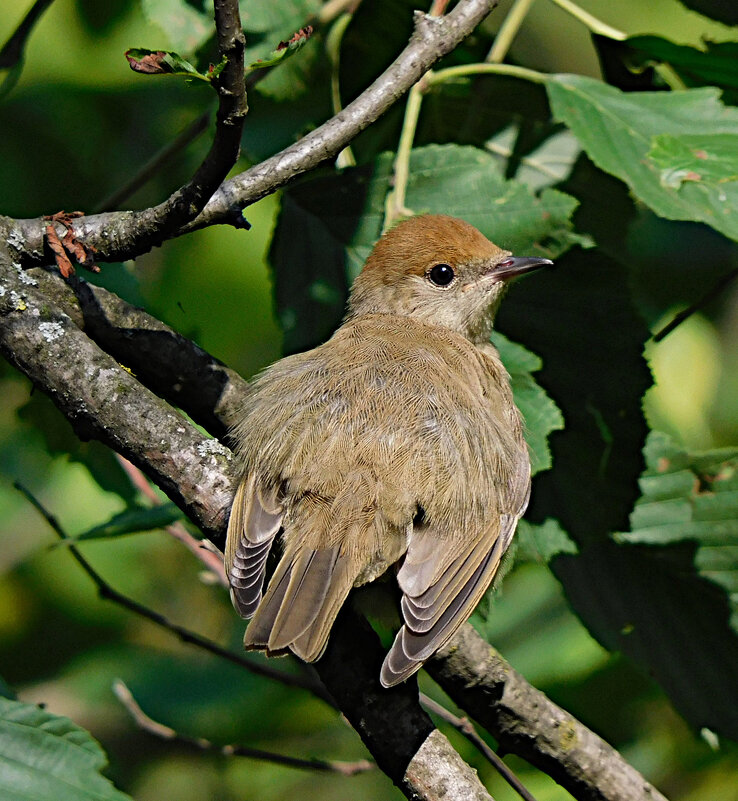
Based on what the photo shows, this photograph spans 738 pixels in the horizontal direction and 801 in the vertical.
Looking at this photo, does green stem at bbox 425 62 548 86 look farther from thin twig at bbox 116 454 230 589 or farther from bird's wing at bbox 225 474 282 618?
thin twig at bbox 116 454 230 589

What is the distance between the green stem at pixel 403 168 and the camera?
3.58 m

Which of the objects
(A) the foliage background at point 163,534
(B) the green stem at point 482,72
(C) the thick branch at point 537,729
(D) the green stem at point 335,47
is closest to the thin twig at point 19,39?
(A) the foliage background at point 163,534

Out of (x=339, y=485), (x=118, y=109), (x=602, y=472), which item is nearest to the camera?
(x=339, y=485)

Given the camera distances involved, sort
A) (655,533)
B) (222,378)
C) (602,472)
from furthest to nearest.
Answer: (655,533)
(602,472)
(222,378)

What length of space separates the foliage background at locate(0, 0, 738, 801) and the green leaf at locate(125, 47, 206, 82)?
2.16m

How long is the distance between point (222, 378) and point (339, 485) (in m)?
0.63

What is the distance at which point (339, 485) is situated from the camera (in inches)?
114

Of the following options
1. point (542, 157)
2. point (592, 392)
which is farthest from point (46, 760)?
point (542, 157)

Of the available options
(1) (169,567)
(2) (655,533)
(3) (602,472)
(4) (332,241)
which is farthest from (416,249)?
(1) (169,567)

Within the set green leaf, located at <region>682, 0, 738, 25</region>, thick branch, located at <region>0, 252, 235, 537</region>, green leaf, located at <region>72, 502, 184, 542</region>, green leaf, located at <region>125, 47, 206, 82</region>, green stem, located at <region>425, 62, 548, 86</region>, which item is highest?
green leaf, located at <region>682, 0, 738, 25</region>

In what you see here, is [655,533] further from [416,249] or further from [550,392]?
[416,249]

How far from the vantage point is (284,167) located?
252 centimetres

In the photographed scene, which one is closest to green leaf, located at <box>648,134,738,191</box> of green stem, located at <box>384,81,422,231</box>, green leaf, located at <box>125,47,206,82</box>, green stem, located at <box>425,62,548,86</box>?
green stem, located at <box>425,62,548,86</box>

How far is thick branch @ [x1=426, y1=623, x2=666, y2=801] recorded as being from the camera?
284cm
